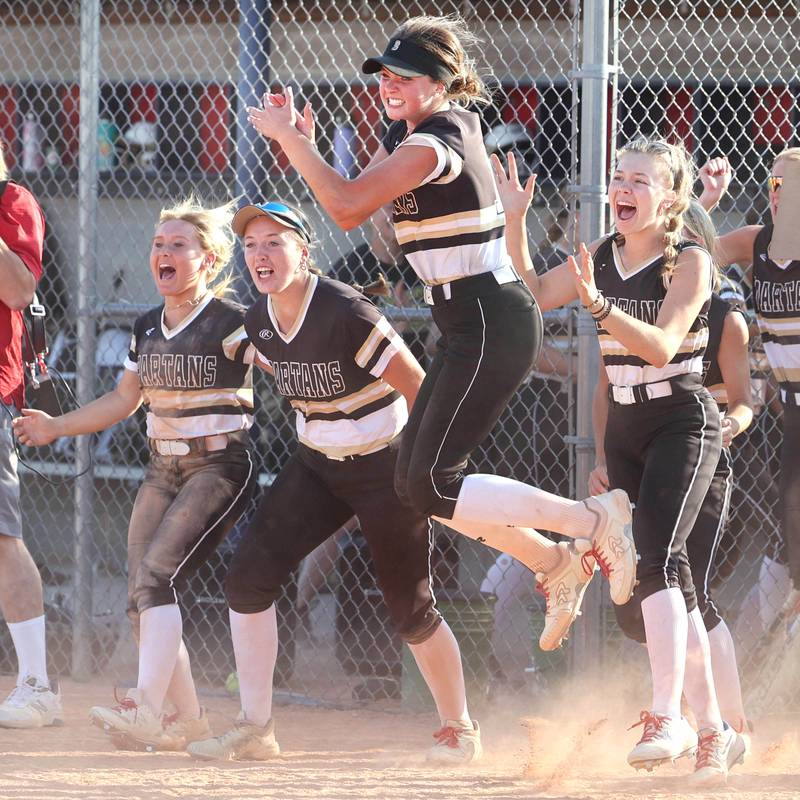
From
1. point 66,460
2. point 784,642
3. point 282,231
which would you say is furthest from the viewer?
point 66,460

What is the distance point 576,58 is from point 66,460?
4.35m

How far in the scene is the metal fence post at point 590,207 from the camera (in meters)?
5.12

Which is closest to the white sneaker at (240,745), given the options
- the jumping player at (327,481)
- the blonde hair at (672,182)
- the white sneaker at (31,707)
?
the jumping player at (327,481)

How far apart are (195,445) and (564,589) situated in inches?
57.5

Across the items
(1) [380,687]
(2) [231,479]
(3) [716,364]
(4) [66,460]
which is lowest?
(1) [380,687]

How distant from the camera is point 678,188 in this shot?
4.13 meters

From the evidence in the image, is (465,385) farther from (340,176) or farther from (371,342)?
(340,176)

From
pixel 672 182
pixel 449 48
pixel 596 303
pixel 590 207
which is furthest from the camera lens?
pixel 590 207

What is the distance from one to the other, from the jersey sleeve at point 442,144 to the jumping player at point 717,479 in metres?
0.94

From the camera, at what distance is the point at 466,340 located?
13.0 feet

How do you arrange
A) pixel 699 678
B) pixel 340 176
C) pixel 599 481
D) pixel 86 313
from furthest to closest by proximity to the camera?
pixel 86 313 < pixel 599 481 < pixel 699 678 < pixel 340 176

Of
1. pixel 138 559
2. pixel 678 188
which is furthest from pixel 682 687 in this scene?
pixel 138 559

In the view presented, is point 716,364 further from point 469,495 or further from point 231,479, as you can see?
point 231,479

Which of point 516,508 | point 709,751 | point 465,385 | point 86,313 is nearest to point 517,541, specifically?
point 516,508
